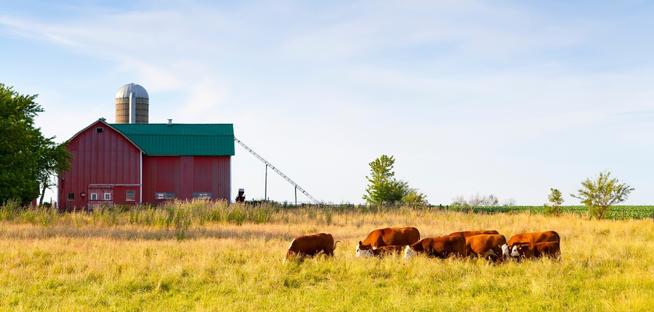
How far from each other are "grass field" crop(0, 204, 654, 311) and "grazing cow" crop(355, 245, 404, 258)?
481 millimetres

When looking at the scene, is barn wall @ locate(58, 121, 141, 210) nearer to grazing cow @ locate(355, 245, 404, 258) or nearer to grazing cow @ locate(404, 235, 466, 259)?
grazing cow @ locate(355, 245, 404, 258)

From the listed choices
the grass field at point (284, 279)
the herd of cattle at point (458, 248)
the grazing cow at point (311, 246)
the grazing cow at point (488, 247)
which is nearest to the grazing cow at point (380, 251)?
the herd of cattle at point (458, 248)

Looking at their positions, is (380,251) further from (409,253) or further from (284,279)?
(284,279)

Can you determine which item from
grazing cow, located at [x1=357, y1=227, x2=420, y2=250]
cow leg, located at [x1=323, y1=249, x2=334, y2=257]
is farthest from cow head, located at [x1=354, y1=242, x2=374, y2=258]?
grazing cow, located at [x1=357, y1=227, x2=420, y2=250]

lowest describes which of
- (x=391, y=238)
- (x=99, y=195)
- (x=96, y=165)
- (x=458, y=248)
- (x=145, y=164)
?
(x=458, y=248)

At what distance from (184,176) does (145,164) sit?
2.80 m

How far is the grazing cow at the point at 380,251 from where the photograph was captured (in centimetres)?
1630

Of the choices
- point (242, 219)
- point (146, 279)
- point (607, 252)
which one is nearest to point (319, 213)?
point (242, 219)

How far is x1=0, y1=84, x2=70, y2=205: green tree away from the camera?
3856 centimetres

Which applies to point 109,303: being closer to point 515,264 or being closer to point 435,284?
point 435,284

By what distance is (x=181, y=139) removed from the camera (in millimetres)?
48594

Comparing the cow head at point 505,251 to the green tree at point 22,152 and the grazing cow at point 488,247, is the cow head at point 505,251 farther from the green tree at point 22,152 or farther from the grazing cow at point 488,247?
the green tree at point 22,152

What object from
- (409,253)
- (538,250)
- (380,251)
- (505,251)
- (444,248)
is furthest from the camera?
(380,251)

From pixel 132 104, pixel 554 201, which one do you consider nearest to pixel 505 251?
pixel 554 201
